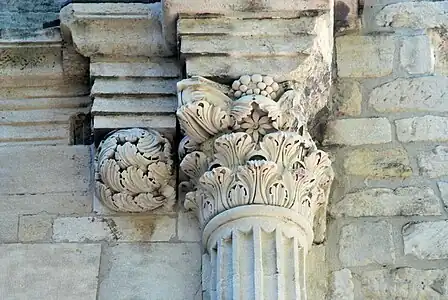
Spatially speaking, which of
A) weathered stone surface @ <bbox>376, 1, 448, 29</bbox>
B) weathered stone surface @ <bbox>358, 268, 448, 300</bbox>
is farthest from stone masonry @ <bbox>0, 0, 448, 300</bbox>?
weathered stone surface @ <bbox>376, 1, 448, 29</bbox>

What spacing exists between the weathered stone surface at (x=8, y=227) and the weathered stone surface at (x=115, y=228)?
4.8 inches

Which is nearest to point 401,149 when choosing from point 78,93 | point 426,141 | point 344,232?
point 426,141

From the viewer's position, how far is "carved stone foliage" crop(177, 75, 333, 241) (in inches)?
140

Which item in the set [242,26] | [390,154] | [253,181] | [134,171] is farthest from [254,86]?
[390,154]

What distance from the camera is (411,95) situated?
412cm

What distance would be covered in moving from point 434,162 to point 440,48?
1.60ft

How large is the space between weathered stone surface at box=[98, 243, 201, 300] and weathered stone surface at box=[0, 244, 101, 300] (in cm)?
4

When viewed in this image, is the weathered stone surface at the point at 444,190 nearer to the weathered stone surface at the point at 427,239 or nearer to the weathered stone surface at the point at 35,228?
the weathered stone surface at the point at 427,239

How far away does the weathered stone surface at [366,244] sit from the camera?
3758 millimetres

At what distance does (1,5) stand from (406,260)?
5.31 feet

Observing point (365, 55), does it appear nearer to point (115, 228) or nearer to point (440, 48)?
point (440, 48)

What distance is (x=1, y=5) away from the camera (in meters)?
4.23

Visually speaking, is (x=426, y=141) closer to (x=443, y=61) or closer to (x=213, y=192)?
(x=443, y=61)

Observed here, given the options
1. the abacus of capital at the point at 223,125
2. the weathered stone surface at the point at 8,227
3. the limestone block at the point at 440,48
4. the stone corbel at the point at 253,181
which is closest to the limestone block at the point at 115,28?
the abacus of capital at the point at 223,125
